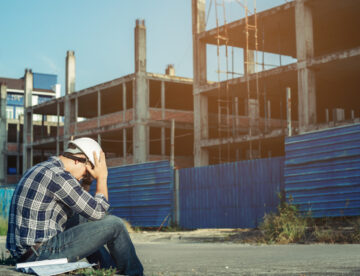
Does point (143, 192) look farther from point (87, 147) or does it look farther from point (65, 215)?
point (87, 147)

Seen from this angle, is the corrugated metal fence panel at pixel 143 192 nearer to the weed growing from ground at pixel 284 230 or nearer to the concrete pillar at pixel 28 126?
the weed growing from ground at pixel 284 230

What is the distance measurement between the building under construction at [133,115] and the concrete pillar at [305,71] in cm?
694

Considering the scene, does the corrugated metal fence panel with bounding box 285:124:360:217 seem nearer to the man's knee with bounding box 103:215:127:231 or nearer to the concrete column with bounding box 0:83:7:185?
the man's knee with bounding box 103:215:127:231

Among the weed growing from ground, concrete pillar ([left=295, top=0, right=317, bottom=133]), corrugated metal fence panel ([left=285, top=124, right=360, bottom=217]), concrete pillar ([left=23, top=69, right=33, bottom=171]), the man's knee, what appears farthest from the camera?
concrete pillar ([left=23, top=69, right=33, bottom=171])

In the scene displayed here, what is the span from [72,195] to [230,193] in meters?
11.0

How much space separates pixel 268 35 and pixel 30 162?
21.8 meters

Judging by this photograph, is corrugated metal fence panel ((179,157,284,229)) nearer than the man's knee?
No

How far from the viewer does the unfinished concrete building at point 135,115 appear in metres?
31.6

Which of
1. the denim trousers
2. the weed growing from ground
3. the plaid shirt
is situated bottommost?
the weed growing from ground

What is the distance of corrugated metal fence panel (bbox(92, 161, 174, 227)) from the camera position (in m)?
16.8

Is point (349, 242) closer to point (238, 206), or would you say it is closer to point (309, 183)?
point (309, 183)

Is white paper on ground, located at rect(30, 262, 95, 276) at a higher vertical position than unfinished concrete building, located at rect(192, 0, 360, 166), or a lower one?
lower

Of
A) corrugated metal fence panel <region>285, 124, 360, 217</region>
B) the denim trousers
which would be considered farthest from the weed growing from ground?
the denim trousers

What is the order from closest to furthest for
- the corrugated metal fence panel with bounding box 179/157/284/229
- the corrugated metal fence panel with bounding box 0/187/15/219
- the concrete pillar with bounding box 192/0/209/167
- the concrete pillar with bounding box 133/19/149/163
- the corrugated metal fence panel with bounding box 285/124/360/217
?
the corrugated metal fence panel with bounding box 285/124/360/217 → the corrugated metal fence panel with bounding box 179/157/284/229 → the corrugated metal fence panel with bounding box 0/187/15/219 → the concrete pillar with bounding box 192/0/209/167 → the concrete pillar with bounding box 133/19/149/163
